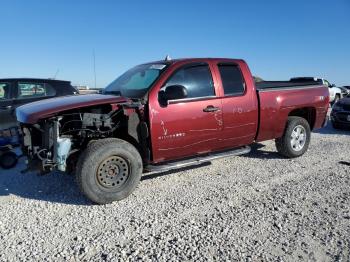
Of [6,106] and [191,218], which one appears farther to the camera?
[6,106]

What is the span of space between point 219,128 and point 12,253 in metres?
3.28

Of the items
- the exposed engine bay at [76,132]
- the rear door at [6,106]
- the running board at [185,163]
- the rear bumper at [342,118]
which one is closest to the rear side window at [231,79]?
the running board at [185,163]

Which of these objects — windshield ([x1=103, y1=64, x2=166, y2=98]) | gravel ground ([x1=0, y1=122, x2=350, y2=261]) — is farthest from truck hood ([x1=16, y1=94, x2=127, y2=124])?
gravel ground ([x1=0, y1=122, x2=350, y2=261])

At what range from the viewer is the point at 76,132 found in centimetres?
468

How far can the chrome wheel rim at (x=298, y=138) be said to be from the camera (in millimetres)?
6684

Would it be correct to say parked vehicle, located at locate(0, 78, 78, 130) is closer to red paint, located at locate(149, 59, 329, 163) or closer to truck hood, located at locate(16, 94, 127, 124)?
truck hood, located at locate(16, 94, 127, 124)

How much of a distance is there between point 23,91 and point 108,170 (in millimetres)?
4081

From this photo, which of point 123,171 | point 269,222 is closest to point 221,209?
point 269,222

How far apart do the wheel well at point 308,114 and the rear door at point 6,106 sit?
551 cm

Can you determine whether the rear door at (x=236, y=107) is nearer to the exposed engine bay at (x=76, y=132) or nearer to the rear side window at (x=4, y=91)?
the exposed engine bay at (x=76, y=132)

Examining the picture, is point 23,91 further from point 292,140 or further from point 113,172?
point 292,140

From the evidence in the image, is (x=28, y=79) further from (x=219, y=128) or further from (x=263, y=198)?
(x=263, y=198)

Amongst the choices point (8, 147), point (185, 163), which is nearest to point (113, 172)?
point (185, 163)

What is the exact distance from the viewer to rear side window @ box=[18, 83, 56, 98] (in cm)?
752
